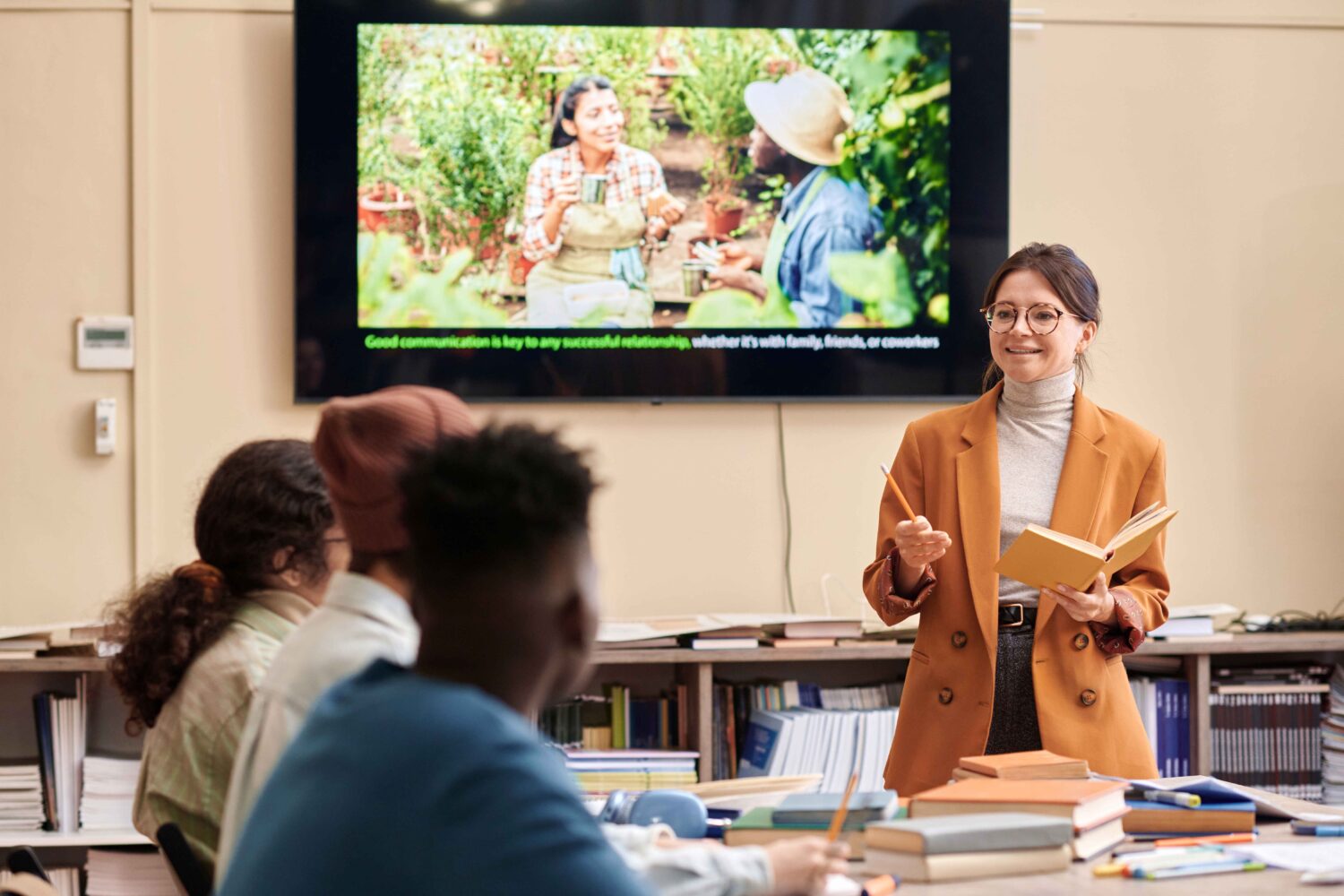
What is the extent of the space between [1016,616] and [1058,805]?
816 mm

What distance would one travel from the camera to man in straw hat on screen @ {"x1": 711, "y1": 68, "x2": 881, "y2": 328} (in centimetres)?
392

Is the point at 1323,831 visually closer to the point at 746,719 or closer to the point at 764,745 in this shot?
the point at 764,745

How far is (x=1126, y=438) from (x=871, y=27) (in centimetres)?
183

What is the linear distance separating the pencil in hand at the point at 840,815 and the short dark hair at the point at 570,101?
2.56 meters

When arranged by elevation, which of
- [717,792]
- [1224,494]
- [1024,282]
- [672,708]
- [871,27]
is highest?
[871,27]

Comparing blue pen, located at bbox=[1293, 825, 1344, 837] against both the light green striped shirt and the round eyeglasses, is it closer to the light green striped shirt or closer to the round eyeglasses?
→ the round eyeglasses

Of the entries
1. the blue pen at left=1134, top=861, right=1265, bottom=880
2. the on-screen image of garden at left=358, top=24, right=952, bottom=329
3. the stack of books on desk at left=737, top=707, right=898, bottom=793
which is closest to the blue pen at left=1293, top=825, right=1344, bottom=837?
the blue pen at left=1134, top=861, right=1265, bottom=880

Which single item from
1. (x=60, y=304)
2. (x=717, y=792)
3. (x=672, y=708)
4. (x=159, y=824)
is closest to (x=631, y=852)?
(x=717, y=792)

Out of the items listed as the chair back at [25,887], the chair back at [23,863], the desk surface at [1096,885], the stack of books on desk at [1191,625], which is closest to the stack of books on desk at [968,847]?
the desk surface at [1096,885]

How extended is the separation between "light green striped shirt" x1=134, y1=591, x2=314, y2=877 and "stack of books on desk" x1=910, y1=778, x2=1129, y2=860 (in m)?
0.90

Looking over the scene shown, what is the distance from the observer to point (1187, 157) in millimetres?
4137

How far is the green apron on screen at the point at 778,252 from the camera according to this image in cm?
392

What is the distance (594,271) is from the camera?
152 inches

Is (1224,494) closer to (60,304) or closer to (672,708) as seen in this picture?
(672,708)
